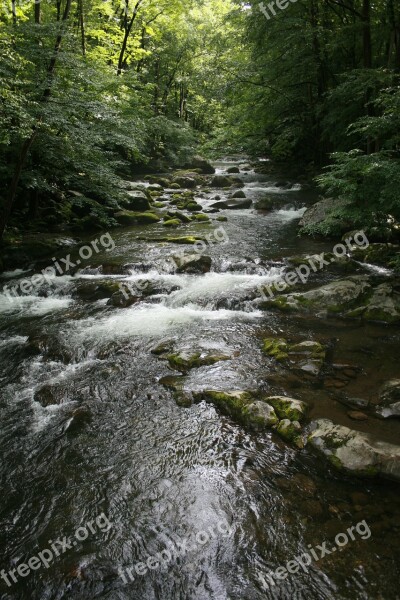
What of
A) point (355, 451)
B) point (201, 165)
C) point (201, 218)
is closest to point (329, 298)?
point (355, 451)

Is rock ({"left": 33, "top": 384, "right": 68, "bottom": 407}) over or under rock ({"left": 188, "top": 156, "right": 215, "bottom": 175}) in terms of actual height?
under

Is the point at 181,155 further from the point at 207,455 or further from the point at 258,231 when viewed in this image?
the point at 207,455

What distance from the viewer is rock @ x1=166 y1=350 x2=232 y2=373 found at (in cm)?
565

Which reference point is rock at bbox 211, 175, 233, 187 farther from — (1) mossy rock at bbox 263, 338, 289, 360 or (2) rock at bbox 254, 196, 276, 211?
(1) mossy rock at bbox 263, 338, 289, 360

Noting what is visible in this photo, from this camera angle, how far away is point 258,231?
12.7 meters

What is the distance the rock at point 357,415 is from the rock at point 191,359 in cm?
200

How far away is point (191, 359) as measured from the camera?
18.8 ft

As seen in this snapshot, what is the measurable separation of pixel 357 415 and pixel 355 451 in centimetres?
77

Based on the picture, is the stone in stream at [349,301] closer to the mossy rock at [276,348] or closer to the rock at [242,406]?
the mossy rock at [276,348]

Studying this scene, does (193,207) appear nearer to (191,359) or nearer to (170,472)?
(191,359)

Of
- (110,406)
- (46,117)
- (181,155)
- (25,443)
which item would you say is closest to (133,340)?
(110,406)

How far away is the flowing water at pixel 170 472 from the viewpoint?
112 inches

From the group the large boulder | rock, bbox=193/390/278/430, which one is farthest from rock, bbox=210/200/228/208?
rock, bbox=193/390/278/430

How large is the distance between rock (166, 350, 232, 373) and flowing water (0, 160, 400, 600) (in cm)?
17
